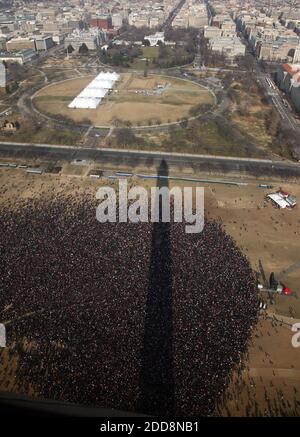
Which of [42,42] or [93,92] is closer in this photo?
[93,92]

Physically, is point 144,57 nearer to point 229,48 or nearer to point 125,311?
point 229,48

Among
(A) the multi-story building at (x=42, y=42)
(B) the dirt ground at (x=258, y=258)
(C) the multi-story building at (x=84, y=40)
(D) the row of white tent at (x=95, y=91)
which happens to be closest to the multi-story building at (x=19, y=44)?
(A) the multi-story building at (x=42, y=42)

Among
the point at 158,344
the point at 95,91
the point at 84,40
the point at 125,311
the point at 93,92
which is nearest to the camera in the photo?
the point at 158,344

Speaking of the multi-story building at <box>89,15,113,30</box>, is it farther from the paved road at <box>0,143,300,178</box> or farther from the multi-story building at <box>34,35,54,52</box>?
the paved road at <box>0,143,300,178</box>

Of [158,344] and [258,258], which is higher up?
[158,344]

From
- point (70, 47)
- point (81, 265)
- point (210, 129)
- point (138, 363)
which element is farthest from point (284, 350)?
point (70, 47)

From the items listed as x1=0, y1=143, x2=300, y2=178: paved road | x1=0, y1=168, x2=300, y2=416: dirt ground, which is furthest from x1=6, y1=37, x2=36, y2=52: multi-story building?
x1=0, y1=168, x2=300, y2=416: dirt ground

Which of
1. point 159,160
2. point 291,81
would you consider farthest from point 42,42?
point 159,160
